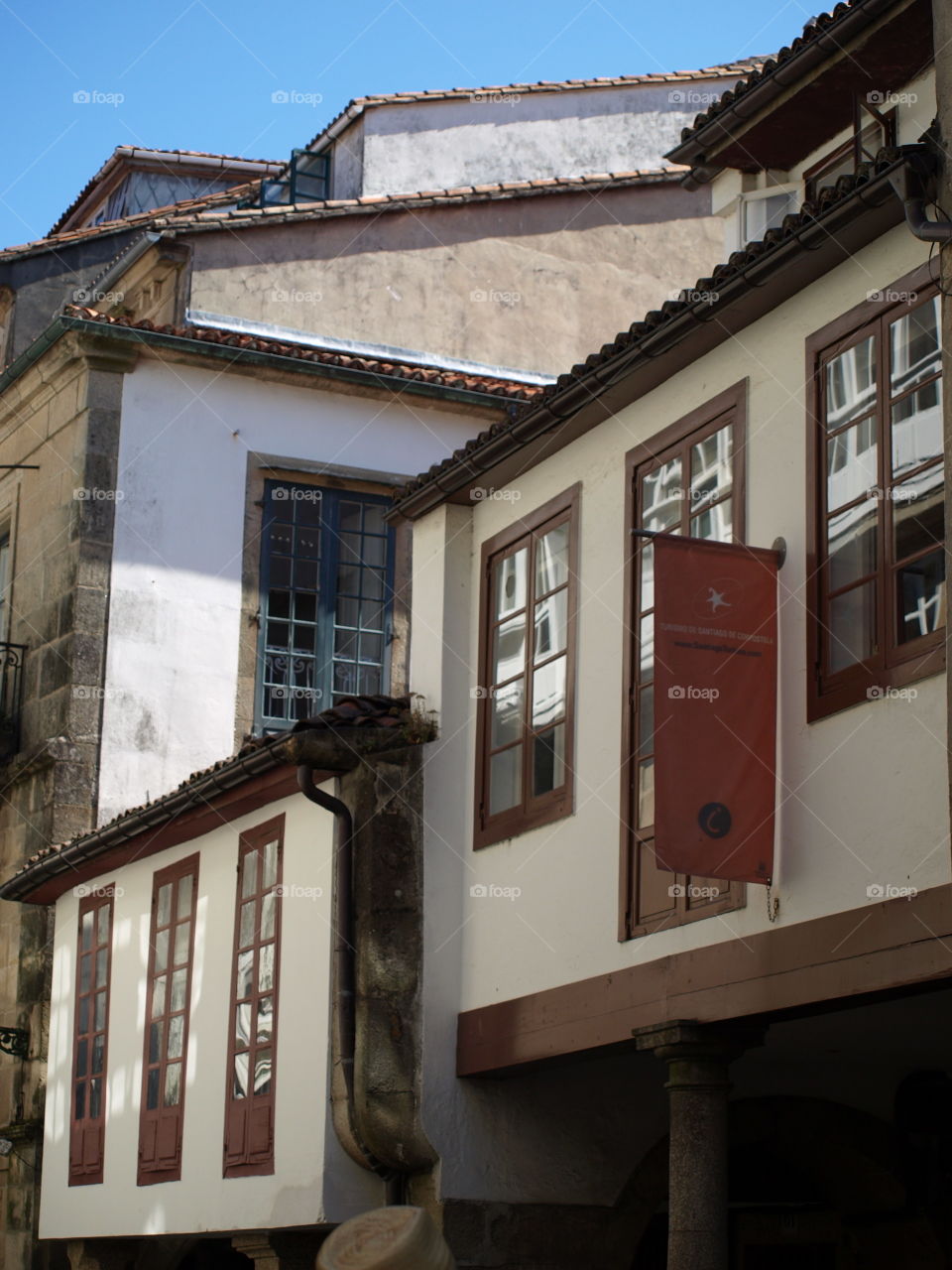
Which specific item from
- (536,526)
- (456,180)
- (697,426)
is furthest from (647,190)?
(697,426)

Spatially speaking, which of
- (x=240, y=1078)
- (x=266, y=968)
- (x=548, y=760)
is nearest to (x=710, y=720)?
(x=548, y=760)

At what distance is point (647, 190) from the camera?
68.9 ft

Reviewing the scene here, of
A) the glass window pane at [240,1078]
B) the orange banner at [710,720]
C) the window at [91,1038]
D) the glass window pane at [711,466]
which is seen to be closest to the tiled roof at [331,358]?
the window at [91,1038]

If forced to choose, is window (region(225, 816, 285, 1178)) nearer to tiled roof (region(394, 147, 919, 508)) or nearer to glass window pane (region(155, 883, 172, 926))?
glass window pane (region(155, 883, 172, 926))

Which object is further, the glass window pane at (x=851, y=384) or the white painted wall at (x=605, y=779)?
the glass window pane at (x=851, y=384)

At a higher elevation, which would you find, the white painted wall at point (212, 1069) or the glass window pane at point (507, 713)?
the glass window pane at point (507, 713)

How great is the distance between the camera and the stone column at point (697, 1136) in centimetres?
938

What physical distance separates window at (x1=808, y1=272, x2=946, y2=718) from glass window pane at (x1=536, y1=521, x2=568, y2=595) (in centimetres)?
260

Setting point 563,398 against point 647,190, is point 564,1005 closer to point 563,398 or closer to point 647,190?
point 563,398

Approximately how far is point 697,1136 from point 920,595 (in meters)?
2.77

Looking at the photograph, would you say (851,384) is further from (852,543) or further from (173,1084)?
(173,1084)

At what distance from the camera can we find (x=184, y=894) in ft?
47.0

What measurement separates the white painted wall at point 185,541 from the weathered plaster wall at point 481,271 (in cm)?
132

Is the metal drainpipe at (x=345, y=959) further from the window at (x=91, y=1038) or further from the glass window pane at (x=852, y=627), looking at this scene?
the glass window pane at (x=852, y=627)
